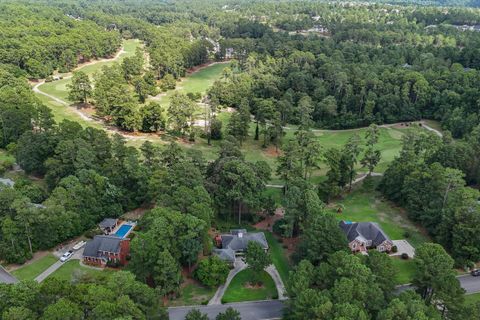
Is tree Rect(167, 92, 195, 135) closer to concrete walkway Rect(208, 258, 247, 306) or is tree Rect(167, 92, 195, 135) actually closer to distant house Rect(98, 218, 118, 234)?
distant house Rect(98, 218, 118, 234)

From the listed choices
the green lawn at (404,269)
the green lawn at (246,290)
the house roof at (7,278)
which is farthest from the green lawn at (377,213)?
the house roof at (7,278)

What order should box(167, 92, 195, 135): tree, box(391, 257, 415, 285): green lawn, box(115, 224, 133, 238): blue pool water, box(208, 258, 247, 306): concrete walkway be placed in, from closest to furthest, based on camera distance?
1. box(208, 258, 247, 306): concrete walkway
2. box(391, 257, 415, 285): green lawn
3. box(115, 224, 133, 238): blue pool water
4. box(167, 92, 195, 135): tree

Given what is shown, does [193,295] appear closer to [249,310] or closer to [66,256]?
[249,310]

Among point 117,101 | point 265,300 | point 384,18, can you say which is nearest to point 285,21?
point 384,18

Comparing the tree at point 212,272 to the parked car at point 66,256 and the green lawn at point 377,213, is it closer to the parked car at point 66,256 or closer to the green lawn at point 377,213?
the parked car at point 66,256

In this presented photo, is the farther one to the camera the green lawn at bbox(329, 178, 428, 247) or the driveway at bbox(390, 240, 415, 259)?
the green lawn at bbox(329, 178, 428, 247)

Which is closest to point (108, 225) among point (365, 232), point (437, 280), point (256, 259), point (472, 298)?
point (256, 259)

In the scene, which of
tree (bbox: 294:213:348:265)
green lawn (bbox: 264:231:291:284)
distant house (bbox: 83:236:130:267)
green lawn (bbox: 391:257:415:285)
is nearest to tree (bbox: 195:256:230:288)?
green lawn (bbox: 264:231:291:284)
